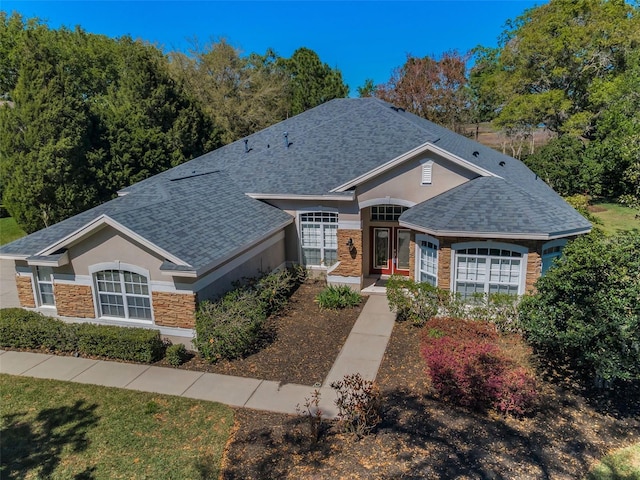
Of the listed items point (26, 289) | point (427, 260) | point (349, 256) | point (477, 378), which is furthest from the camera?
point (349, 256)

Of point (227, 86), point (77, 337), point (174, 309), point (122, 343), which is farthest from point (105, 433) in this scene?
point (227, 86)

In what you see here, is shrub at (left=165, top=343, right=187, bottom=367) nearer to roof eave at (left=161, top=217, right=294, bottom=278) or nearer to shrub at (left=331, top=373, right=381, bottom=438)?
roof eave at (left=161, top=217, right=294, bottom=278)

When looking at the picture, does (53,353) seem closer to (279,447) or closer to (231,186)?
(279,447)

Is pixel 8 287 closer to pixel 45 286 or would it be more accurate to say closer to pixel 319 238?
pixel 45 286

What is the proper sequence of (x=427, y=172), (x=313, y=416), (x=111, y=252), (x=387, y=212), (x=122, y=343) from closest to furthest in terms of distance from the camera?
(x=313, y=416) < (x=122, y=343) < (x=111, y=252) < (x=427, y=172) < (x=387, y=212)

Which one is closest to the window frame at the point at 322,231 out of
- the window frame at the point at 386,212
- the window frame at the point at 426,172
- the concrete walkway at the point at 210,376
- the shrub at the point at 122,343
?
the window frame at the point at 386,212

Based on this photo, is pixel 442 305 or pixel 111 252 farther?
pixel 442 305

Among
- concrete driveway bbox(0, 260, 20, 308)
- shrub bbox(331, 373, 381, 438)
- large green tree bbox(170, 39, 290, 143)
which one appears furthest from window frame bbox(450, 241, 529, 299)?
large green tree bbox(170, 39, 290, 143)
